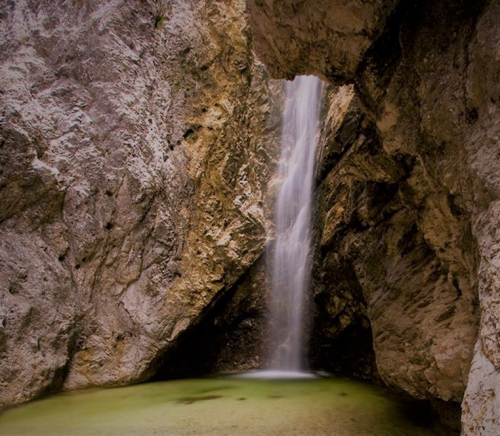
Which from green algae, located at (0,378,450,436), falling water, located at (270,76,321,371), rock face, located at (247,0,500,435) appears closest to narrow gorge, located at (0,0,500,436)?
rock face, located at (247,0,500,435)

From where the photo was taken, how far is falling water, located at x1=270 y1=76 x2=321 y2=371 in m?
8.95

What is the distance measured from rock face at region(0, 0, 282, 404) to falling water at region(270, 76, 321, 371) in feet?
3.12

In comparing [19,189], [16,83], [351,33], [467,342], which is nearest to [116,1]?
[16,83]

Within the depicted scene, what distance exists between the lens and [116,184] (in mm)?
7328

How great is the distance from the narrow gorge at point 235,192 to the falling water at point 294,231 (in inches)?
14.5

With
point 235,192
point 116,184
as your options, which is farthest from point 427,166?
point 235,192

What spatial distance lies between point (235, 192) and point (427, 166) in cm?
620

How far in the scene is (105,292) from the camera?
23.4ft

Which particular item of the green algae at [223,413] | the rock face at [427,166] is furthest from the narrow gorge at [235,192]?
the green algae at [223,413]

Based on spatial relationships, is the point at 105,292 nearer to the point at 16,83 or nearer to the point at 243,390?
the point at 243,390

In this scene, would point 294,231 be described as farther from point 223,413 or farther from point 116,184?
point 223,413

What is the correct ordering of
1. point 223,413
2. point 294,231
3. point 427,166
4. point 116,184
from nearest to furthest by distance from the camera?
1. point 427,166
2. point 223,413
3. point 116,184
4. point 294,231

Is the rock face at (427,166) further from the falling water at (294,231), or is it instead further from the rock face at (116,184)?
the rock face at (116,184)

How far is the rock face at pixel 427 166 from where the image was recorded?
2365mm
